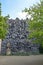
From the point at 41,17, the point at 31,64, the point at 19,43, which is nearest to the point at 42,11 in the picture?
the point at 41,17

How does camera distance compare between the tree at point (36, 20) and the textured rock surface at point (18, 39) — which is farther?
the textured rock surface at point (18, 39)

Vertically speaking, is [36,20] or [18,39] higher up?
[36,20]

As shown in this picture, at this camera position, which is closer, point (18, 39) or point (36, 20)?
point (36, 20)

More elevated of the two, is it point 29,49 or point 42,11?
point 42,11

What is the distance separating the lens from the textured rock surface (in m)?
35.9

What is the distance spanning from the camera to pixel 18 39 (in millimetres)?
36250

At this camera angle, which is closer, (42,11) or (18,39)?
(42,11)

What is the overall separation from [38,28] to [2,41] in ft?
53.5

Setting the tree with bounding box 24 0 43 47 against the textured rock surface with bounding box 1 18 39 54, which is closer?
the tree with bounding box 24 0 43 47

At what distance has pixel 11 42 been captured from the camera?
36219 millimetres

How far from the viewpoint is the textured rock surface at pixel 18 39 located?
1415 inches

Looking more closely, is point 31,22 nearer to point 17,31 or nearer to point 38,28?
point 38,28

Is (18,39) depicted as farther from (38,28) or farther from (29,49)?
(38,28)

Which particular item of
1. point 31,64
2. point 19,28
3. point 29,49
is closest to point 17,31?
point 19,28
